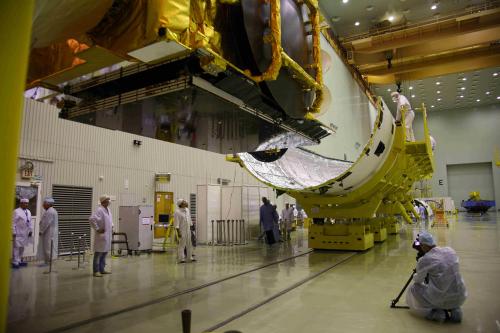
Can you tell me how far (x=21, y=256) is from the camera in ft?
25.5

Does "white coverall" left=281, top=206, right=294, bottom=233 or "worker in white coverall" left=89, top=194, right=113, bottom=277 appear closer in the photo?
"worker in white coverall" left=89, top=194, right=113, bottom=277

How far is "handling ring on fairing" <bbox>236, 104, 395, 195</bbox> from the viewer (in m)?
6.97

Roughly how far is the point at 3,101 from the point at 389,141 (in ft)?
23.8

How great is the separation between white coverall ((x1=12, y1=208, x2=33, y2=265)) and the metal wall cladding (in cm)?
119

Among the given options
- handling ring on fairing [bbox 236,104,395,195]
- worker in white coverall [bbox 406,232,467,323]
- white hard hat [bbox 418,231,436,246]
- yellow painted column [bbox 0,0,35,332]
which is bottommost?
worker in white coverall [bbox 406,232,467,323]

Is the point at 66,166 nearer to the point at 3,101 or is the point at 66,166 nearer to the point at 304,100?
the point at 304,100

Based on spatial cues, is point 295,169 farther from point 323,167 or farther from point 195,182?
point 195,182

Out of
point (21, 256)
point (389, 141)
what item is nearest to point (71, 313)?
point (21, 256)

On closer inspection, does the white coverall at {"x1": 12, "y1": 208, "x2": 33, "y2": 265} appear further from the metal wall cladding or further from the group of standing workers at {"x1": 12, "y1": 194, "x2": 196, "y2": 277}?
the metal wall cladding

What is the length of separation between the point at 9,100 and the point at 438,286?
368 cm

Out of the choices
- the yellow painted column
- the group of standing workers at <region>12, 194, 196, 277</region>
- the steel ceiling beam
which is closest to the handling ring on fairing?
the group of standing workers at <region>12, 194, 196, 277</region>

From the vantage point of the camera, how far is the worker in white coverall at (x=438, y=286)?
3336 mm

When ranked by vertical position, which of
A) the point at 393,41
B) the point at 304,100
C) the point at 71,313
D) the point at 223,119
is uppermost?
the point at 393,41

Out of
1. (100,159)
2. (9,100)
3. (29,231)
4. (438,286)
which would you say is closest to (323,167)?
(100,159)
